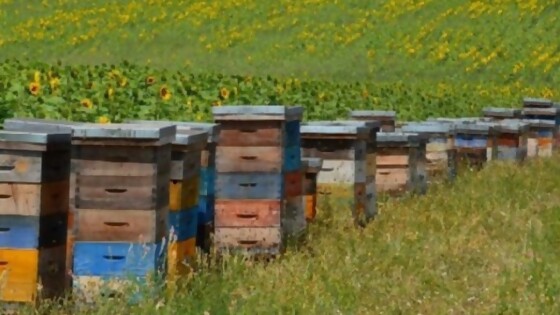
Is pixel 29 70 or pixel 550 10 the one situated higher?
pixel 550 10

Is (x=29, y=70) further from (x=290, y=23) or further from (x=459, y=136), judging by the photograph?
(x=290, y=23)

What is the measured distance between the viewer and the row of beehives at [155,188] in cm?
578

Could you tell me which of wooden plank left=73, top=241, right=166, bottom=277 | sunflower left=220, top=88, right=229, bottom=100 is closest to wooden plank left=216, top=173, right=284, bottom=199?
wooden plank left=73, top=241, right=166, bottom=277

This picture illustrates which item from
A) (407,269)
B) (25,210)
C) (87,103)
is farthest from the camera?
(87,103)

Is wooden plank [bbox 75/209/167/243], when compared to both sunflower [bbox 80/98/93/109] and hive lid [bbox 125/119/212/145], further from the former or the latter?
sunflower [bbox 80/98/93/109]

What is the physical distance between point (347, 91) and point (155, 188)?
591 inches

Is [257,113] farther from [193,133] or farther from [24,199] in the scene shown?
[24,199]

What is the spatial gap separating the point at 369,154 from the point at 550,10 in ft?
95.8

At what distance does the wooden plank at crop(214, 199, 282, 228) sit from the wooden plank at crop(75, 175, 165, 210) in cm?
165

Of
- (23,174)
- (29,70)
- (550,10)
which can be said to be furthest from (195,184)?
(550,10)

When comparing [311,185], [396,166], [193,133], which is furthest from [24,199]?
[396,166]

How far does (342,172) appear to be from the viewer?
31.9 ft

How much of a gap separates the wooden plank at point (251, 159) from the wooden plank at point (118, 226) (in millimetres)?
1705

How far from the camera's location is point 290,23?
37.8 m
